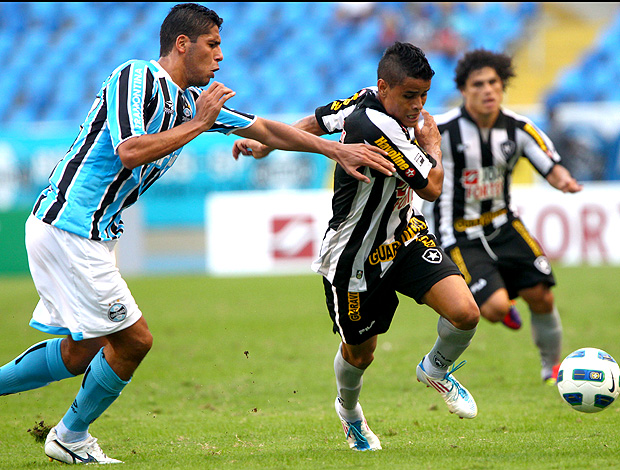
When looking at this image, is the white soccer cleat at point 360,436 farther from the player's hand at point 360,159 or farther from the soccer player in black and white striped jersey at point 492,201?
the soccer player in black and white striped jersey at point 492,201

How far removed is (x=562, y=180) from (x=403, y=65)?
249 cm

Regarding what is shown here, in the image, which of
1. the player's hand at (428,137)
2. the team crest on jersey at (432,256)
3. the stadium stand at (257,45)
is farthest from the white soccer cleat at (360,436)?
the stadium stand at (257,45)

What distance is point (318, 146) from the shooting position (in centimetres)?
424

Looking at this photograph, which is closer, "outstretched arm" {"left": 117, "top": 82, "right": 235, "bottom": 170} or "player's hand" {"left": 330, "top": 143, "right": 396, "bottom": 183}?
"outstretched arm" {"left": 117, "top": 82, "right": 235, "bottom": 170}

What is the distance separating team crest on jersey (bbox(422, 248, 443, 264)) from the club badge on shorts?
1.62 m

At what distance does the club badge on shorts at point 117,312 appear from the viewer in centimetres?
402

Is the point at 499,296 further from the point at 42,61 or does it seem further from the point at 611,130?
the point at 42,61

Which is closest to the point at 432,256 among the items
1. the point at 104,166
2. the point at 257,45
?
the point at 104,166

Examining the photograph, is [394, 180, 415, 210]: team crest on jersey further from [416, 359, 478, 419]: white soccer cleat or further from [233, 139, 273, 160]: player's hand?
[416, 359, 478, 419]: white soccer cleat

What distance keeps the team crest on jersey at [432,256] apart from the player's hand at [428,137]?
54 cm

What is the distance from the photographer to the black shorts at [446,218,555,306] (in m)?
6.23

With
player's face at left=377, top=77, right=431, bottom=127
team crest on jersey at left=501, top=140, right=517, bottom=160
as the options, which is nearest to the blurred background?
team crest on jersey at left=501, top=140, right=517, bottom=160

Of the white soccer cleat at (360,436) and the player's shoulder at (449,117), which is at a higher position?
the player's shoulder at (449,117)

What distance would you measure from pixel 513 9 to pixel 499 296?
1630cm
